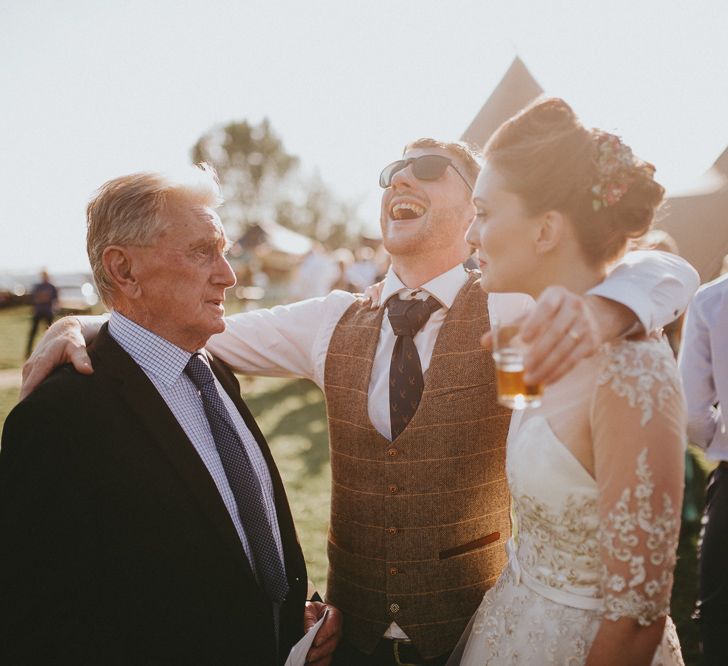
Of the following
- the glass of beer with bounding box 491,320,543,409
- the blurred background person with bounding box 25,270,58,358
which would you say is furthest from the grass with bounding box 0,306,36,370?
the glass of beer with bounding box 491,320,543,409

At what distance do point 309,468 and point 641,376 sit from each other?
5247mm

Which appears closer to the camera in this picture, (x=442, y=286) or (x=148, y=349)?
(x=148, y=349)

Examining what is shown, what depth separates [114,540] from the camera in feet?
5.30

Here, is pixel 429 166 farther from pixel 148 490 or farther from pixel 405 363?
pixel 148 490

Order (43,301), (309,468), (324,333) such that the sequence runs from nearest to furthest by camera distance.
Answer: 1. (324,333)
2. (309,468)
3. (43,301)

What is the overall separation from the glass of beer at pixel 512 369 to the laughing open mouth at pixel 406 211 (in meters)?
1.22

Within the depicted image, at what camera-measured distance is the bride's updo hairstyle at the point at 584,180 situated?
4.87ft

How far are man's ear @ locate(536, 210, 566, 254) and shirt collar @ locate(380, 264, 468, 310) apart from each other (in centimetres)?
78

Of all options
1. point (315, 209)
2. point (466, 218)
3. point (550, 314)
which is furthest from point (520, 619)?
point (315, 209)

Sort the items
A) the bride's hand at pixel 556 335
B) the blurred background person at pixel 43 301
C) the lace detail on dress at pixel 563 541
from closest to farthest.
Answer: the bride's hand at pixel 556 335
the lace detail on dress at pixel 563 541
the blurred background person at pixel 43 301

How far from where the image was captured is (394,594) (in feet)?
6.64

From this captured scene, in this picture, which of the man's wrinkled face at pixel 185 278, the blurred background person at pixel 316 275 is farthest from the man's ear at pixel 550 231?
the blurred background person at pixel 316 275

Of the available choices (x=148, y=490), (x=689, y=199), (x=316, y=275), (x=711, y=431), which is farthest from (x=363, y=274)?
(x=148, y=490)

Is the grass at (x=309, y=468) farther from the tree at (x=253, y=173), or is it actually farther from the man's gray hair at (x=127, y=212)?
the tree at (x=253, y=173)
